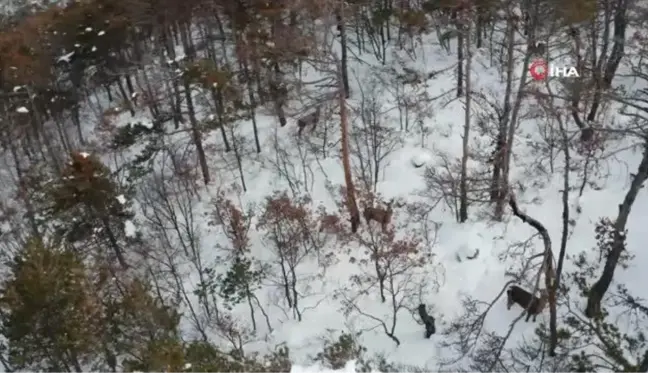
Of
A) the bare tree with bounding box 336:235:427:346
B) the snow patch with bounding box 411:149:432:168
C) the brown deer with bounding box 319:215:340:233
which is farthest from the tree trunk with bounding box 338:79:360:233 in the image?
the snow patch with bounding box 411:149:432:168

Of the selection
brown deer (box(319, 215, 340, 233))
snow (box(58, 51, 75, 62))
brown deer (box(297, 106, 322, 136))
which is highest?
snow (box(58, 51, 75, 62))

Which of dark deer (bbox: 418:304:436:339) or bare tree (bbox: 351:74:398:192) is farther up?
bare tree (bbox: 351:74:398:192)

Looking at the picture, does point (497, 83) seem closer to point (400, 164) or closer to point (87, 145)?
point (400, 164)

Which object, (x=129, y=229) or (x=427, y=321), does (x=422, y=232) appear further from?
(x=129, y=229)

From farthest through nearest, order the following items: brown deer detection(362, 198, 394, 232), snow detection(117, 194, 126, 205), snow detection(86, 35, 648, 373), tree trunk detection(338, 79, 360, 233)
Result: 1. snow detection(117, 194, 126, 205)
2. brown deer detection(362, 198, 394, 232)
3. tree trunk detection(338, 79, 360, 233)
4. snow detection(86, 35, 648, 373)

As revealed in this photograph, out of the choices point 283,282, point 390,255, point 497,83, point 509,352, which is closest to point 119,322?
point 283,282

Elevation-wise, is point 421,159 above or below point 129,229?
above

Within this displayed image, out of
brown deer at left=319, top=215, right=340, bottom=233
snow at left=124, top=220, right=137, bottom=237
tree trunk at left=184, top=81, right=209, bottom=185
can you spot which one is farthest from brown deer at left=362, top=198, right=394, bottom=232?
snow at left=124, top=220, right=137, bottom=237

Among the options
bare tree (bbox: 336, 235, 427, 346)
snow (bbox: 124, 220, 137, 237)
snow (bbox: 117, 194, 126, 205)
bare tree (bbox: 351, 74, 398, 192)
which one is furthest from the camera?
snow (bbox: 124, 220, 137, 237)

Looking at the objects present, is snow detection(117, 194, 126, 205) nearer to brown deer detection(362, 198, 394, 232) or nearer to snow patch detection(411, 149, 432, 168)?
brown deer detection(362, 198, 394, 232)

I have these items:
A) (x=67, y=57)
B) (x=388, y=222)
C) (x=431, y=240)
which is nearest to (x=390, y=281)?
(x=431, y=240)

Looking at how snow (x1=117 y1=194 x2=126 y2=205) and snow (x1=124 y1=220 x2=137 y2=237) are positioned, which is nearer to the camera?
snow (x1=117 y1=194 x2=126 y2=205)
